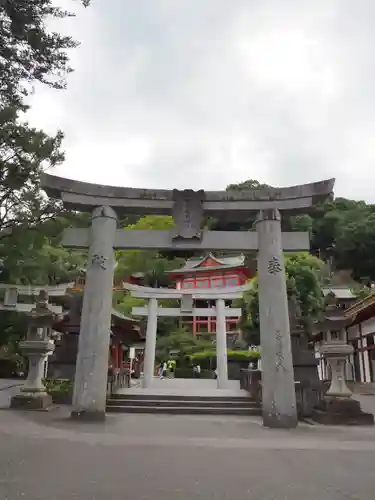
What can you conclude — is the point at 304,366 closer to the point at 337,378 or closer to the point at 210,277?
the point at 337,378

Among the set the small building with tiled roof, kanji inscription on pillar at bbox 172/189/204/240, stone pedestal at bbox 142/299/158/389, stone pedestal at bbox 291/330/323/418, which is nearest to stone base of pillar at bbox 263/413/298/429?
stone pedestal at bbox 291/330/323/418

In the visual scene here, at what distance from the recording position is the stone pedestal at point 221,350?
18922 millimetres

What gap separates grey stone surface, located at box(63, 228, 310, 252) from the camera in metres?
9.88

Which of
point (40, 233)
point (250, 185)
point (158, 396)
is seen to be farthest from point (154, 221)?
point (158, 396)

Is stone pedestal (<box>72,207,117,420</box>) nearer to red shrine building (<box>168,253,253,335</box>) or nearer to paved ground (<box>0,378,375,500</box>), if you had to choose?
paved ground (<box>0,378,375,500</box>)

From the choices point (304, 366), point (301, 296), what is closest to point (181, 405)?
point (304, 366)

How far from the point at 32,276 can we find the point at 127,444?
16.5 meters

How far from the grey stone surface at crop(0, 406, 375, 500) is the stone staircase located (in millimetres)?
3412

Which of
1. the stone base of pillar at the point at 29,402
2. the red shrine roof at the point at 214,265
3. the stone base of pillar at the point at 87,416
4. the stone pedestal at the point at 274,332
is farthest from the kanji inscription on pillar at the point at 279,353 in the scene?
the red shrine roof at the point at 214,265

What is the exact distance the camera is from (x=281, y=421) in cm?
862

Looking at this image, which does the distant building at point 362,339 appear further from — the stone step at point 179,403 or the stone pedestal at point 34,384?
the stone pedestal at point 34,384

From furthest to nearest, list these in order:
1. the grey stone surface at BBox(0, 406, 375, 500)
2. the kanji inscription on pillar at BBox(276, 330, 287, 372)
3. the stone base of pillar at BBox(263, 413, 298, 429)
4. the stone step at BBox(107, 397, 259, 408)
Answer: the stone step at BBox(107, 397, 259, 408), the kanji inscription on pillar at BBox(276, 330, 287, 372), the stone base of pillar at BBox(263, 413, 298, 429), the grey stone surface at BBox(0, 406, 375, 500)

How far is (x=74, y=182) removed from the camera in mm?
9914

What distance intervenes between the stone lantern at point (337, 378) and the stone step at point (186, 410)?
1.96 meters
